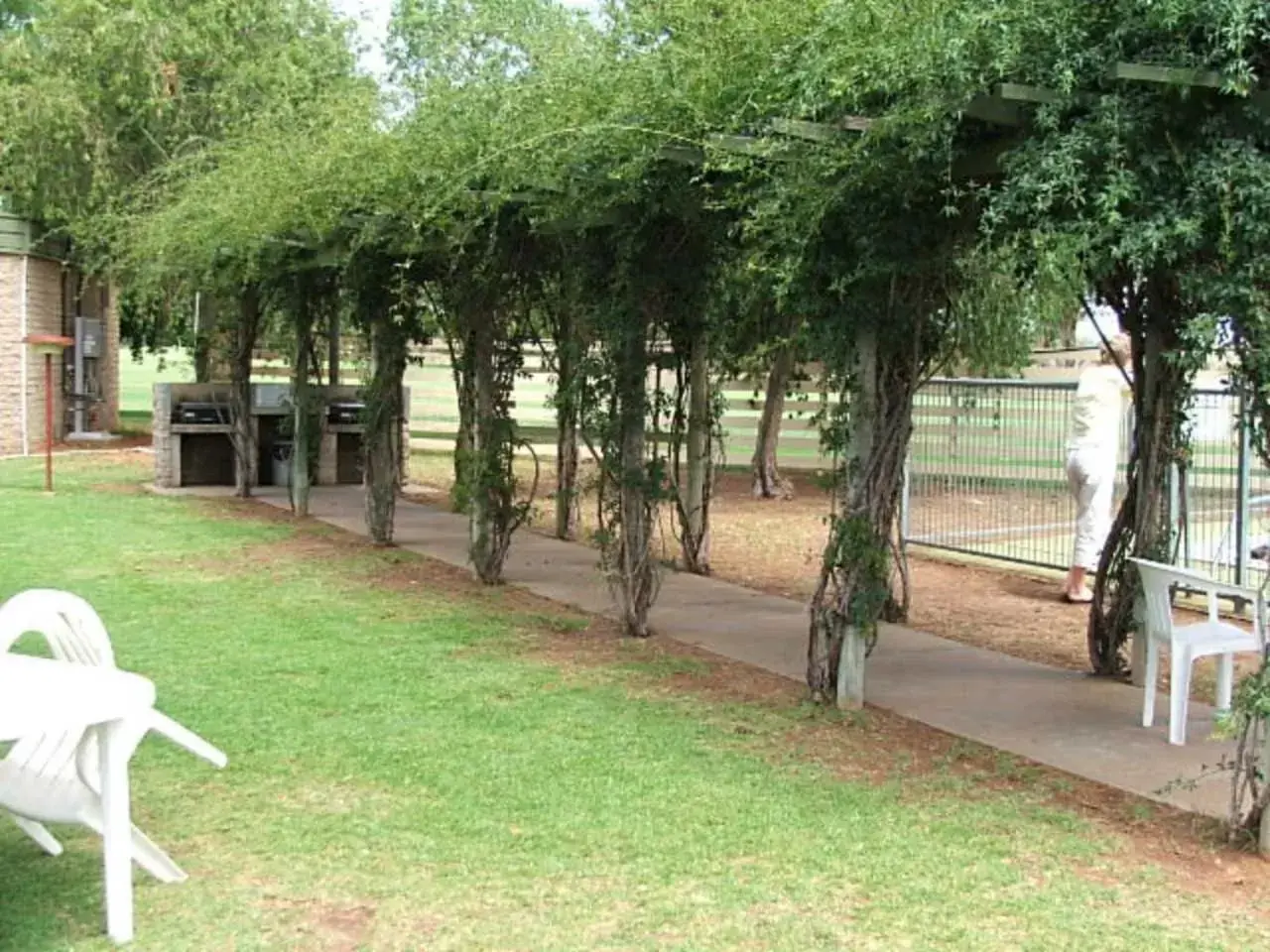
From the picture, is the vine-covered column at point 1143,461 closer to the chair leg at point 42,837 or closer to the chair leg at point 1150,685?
the chair leg at point 1150,685

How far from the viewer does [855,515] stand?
6.54m

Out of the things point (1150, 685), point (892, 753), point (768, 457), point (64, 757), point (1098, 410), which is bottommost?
point (892, 753)

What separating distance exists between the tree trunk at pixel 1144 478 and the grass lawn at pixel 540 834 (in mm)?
1950

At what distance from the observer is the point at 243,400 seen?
16.3 metres

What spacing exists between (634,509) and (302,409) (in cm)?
694

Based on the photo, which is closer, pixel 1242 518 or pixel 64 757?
pixel 64 757

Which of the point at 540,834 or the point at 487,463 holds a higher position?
the point at 487,463

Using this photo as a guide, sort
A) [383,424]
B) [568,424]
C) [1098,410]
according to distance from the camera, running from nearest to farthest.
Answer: [568,424] → [1098,410] → [383,424]

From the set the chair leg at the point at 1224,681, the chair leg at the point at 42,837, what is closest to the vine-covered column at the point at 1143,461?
the chair leg at the point at 1224,681

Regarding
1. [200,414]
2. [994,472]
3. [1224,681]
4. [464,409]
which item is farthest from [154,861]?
[200,414]

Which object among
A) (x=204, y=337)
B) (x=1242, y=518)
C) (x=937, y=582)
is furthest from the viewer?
(x=204, y=337)

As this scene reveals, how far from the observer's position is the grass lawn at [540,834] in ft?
13.1

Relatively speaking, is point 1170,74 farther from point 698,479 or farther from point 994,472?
point 994,472

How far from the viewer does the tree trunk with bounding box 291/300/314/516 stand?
13930 mm
